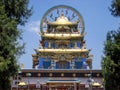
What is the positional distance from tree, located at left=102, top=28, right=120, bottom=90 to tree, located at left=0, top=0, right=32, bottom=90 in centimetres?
581

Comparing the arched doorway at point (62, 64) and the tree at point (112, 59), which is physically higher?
the tree at point (112, 59)

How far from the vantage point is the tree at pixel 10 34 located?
2119 centimetres

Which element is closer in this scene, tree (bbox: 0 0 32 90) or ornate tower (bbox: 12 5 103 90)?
Result: tree (bbox: 0 0 32 90)

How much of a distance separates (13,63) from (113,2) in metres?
7.73

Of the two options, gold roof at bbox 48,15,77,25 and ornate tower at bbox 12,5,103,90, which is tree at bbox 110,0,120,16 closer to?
ornate tower at bbox 12,5,103,90

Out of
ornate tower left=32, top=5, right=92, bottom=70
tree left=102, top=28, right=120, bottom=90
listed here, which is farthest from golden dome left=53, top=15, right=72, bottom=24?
tree left=102, top=28, right=120, bottom=90

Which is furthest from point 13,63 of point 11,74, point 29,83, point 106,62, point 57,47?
point 57,47

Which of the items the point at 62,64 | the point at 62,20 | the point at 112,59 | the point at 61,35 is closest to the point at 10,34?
the point at 112,59

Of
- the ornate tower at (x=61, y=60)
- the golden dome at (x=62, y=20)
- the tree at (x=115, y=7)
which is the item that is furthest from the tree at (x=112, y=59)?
the golden dome at (x=62, y=20)

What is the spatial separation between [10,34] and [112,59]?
7106 millimetres

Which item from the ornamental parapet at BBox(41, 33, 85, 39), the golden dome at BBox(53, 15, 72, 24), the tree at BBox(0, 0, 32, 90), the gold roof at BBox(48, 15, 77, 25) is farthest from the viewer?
the golden dome at BBox(53, 15, 72, 24)

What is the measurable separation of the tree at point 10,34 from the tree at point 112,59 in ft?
19.1

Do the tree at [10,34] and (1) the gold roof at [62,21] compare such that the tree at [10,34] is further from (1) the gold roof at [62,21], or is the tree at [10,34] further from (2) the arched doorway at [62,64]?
(1) the gold roof at [62,21]

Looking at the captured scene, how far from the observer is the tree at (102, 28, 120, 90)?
77.6 ft
